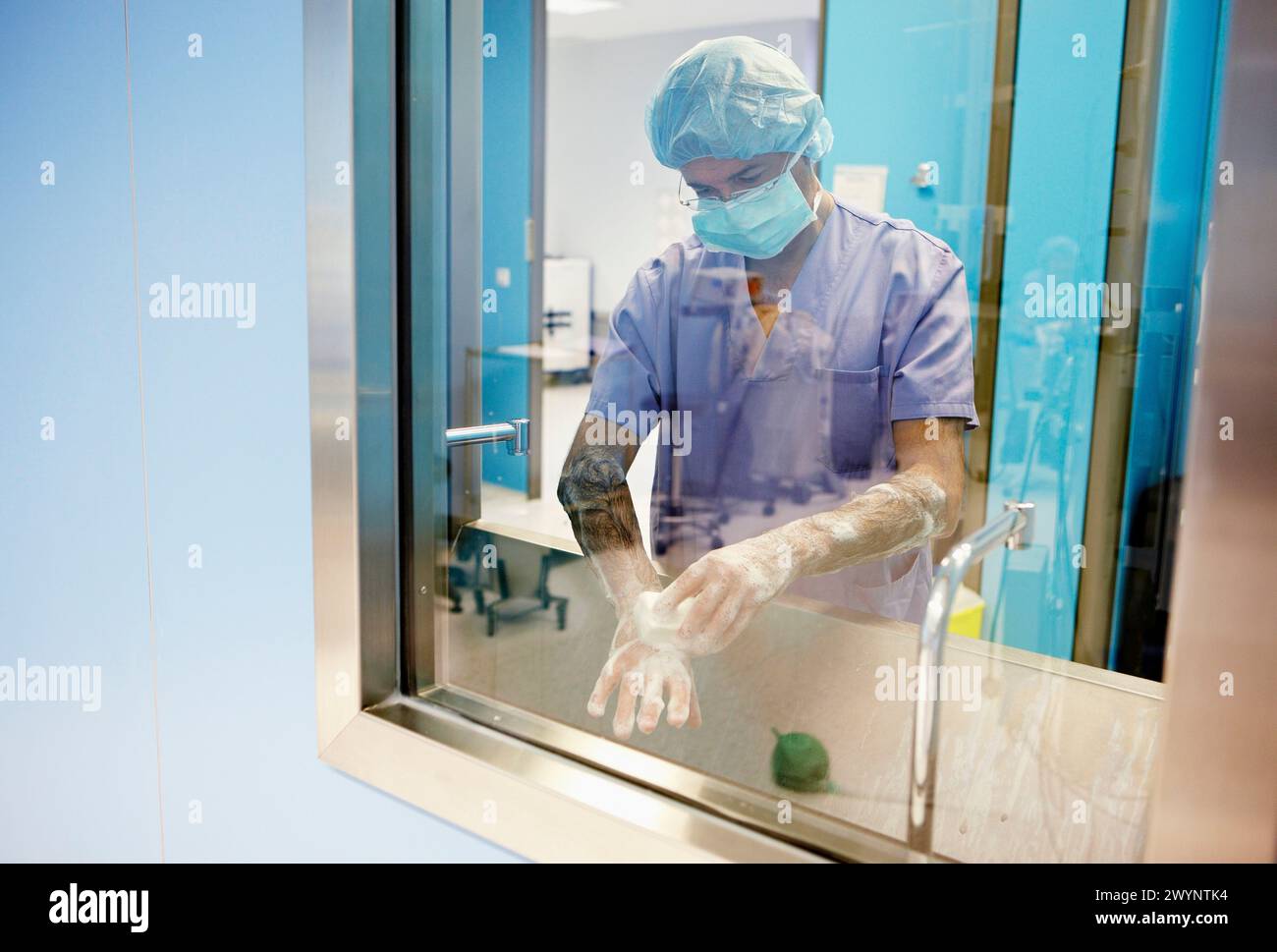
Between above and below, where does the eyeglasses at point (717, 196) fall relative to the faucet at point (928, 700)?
above

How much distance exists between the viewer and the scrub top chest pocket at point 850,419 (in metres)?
0.94

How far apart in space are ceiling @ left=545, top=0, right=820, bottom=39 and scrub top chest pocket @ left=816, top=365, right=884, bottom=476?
0.35 meters

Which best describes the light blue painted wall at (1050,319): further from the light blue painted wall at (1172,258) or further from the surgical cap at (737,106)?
the surgical cap at (737,106)

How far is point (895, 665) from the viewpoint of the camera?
0.84 meters

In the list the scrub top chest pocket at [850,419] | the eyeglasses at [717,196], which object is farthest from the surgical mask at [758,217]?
the scrub top chest pocket at [850,419]

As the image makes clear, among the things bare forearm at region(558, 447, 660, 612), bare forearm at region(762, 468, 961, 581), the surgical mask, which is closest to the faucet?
bare forearm at region(762, 468, 961, 581)

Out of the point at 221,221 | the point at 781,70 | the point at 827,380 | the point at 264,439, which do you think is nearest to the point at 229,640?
the point at 264,439

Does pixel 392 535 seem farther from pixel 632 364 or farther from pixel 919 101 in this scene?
pixel 919 101

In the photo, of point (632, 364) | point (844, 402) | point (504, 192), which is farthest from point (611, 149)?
point (844, 402)

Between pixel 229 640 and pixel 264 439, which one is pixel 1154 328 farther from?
pixel 229 640

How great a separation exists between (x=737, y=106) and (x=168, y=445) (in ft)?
2.47

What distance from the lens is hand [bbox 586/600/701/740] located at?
A: 34.1 inches

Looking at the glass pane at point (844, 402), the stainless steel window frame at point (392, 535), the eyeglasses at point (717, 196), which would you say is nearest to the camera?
the glass pane at point (844, 402)

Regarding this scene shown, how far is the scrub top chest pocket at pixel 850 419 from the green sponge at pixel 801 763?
247 mm
